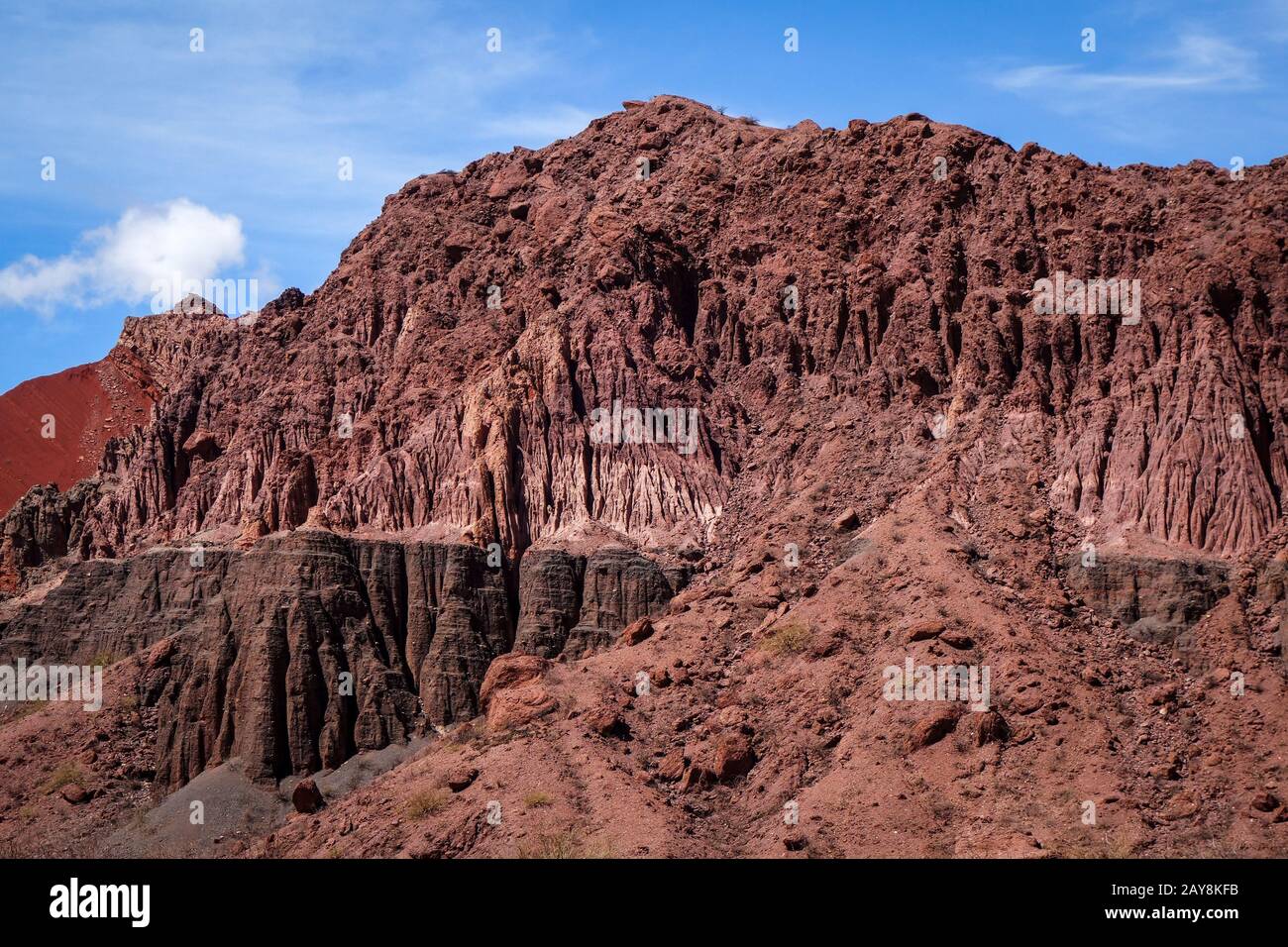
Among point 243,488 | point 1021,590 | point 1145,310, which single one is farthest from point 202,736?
point 1145,310

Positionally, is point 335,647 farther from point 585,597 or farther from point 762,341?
point 762,341

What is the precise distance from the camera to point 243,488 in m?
110

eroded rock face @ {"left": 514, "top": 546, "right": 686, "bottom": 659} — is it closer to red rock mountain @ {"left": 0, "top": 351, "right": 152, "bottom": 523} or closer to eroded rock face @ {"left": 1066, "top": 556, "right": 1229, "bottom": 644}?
eroded rock face @ {"left": 1066, "top": 556, "right": 1229, "bottom": 644}

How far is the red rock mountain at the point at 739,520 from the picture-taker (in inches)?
2687

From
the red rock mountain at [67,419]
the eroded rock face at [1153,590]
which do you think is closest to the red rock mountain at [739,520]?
the eroded rock face at [1153,590]

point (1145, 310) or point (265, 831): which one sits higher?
point (1145, 310)

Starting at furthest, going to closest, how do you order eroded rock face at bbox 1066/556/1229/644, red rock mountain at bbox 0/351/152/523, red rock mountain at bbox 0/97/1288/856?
red rock mountain at bbox 0/351/152/523, eroded rock face at bbox 1066/556/1229/644, red rock mountain at bbox 0/97/1288/856

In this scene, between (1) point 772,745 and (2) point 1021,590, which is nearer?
(1) point 772,745

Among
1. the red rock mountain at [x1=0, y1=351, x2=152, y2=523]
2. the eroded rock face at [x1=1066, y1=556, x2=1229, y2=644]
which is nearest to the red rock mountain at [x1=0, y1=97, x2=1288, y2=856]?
the eroded rock face at [x1=1066, y1=556, x2=1229, y2=644]

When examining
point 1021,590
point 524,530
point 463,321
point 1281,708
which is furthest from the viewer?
point 463,321

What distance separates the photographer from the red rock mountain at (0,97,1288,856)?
68.2 metres

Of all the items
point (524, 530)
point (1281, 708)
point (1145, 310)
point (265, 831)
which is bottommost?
point (265, 831)
